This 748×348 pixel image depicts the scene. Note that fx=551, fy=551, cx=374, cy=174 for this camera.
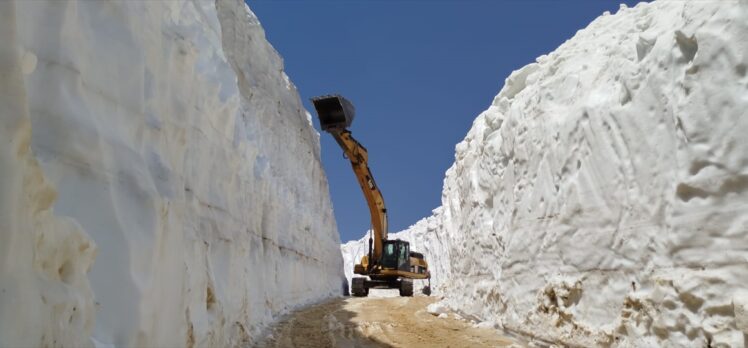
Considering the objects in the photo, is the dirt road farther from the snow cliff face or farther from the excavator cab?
the excavator cab

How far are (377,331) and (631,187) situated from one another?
504cm

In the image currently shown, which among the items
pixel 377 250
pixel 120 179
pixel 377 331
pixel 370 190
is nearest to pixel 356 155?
pixel 370 190

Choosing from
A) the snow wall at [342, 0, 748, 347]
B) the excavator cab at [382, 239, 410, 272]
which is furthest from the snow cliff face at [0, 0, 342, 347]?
the excavator cab at [382, 239, 410, 272]

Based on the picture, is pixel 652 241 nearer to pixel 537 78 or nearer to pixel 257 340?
pixel 537 78

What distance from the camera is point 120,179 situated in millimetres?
3965

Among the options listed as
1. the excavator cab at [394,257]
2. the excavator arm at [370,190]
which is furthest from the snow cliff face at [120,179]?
the excavator cab at [394,257]

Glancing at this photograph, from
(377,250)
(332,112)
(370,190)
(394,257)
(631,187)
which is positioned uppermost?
(332,112)

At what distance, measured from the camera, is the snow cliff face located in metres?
2.54

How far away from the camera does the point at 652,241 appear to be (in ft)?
16.9

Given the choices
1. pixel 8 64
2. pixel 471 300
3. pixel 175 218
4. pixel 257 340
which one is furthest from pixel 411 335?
pixel 8 64

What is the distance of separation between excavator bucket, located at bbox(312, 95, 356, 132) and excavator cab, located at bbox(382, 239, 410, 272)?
15.5 feet

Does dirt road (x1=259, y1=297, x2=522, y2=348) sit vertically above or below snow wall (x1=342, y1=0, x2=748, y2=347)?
below

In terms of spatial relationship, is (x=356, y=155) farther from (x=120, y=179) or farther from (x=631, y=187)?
(x=120, y=179)

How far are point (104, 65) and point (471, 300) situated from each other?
363 inches
